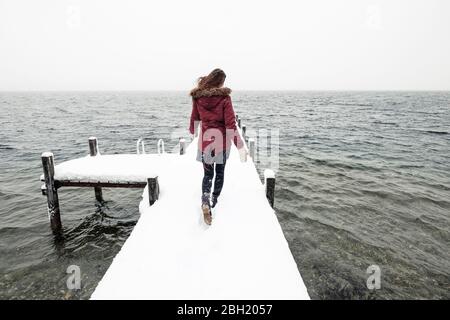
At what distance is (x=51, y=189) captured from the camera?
7.83 metres

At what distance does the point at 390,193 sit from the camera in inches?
454

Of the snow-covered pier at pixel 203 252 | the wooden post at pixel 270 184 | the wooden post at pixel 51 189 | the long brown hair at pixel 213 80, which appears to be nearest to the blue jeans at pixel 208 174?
the snow-covered pier at pixel 203 252

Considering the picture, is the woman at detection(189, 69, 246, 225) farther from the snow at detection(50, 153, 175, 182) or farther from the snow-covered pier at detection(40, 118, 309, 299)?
the snow at detection(50, 153, 175, 182)

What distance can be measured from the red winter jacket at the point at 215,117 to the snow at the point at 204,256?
1399 millimetres

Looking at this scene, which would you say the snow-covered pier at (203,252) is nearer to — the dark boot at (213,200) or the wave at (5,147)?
the dark boot at (213,200)

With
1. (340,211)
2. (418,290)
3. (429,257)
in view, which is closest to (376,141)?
(340,211)

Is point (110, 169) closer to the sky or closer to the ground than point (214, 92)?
closer to the ground

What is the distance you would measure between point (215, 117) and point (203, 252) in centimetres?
218

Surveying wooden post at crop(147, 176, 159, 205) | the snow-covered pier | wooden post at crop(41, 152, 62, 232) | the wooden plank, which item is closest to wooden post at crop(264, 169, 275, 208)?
the snow-covered pier

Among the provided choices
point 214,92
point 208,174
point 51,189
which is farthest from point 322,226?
point 51,189

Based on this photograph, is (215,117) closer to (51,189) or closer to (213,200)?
(213,200)

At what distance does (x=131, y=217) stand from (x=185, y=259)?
21.1 feet

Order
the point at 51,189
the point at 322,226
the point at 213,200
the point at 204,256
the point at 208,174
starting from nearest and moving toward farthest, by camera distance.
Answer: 1. the point at 204,256
2. the point at 208,174
3. the point at 213,200
4. the point at 51,189
5. the point at 322,226

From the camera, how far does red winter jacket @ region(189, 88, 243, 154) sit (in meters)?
4.39
